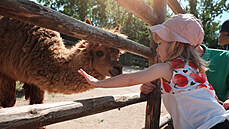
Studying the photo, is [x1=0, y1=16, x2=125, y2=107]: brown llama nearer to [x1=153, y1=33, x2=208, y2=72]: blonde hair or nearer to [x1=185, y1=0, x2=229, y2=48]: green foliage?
[x1=153, y1=33, x2=208, y2=72]: blonde hair

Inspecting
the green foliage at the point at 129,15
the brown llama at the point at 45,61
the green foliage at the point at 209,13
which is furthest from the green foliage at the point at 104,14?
the brown llama at the point at 45,61

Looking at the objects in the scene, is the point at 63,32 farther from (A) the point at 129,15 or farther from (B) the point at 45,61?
(A) the point at 129,15

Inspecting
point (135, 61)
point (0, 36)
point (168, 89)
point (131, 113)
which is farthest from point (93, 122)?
point (135, 61)

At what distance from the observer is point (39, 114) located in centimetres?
106

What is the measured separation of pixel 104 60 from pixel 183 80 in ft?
5.15

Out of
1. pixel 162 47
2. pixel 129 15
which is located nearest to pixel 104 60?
pixel 162 47

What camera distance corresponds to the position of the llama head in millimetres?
2645

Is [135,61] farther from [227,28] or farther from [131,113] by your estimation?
[227,28]

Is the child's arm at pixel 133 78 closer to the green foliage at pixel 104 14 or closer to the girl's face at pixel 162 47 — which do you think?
the girl's face at pixel 162 47

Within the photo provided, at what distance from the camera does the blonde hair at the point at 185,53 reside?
1.46 metres

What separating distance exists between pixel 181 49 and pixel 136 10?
85 centimetres

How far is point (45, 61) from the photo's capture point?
269cm

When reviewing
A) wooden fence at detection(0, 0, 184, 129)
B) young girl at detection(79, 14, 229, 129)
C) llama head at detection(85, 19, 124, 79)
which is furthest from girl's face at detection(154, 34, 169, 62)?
llama head at detection(85, 19, 124, 79)

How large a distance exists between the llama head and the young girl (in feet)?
3.89
